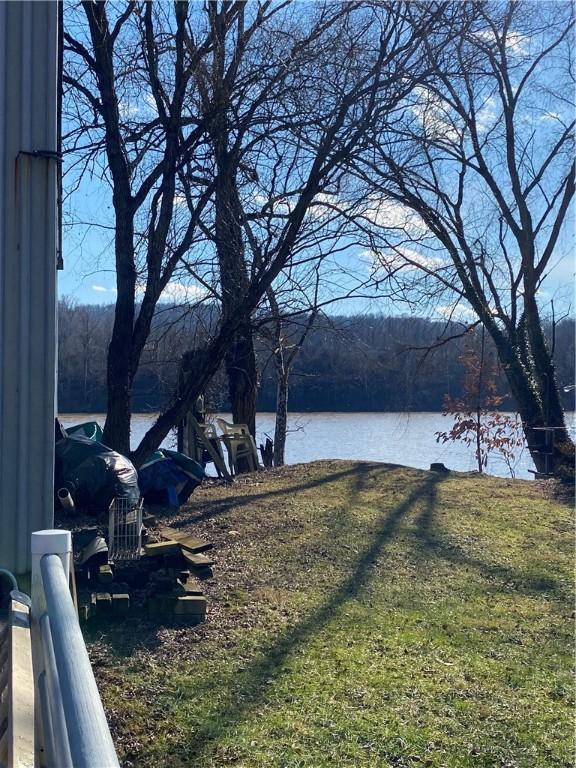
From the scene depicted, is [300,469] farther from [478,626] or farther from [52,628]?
[52,628]

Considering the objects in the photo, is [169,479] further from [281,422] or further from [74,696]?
[281,422]

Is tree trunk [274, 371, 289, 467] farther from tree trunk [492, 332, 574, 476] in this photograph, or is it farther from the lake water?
tree trunk [492, 332, 574, 476]

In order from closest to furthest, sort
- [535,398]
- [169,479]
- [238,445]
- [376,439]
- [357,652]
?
[357,652]
[169,479]
[238,445]
[535,398]
[376,439]

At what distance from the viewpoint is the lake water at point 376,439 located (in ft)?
57.1

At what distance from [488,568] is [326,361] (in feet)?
37.4

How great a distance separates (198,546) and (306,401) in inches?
716

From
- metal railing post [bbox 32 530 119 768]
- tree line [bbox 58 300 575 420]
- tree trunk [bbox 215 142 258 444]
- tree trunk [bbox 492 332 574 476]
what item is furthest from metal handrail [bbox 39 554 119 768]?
tree trunk [bbox 492 332 574 476]

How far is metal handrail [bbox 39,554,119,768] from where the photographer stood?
1.13 meters

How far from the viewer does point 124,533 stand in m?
5.59

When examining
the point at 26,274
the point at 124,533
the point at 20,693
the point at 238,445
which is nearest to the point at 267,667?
the point at 124,533

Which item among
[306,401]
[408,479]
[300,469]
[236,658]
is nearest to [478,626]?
[236,658]

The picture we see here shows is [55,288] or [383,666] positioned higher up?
[55,288]

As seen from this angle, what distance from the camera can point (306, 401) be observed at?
2364 centimetres

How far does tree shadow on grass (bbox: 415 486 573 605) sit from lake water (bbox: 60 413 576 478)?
28.2 feet
